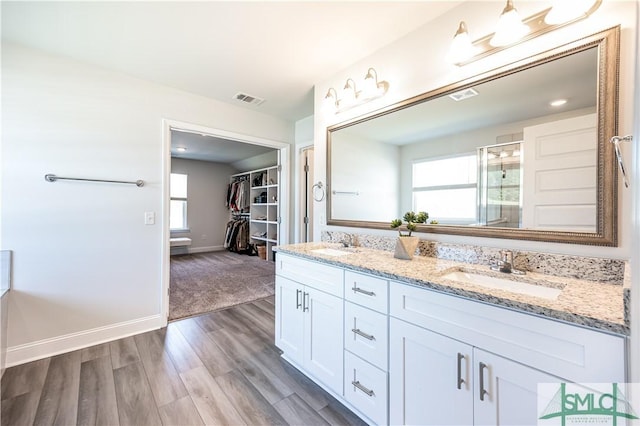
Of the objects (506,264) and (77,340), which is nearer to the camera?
(506,264)

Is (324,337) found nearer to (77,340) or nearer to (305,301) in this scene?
(305,301)

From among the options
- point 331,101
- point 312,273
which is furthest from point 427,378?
point 331,101

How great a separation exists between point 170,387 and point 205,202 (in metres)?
5.73

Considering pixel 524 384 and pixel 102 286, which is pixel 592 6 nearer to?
pixel 524 384

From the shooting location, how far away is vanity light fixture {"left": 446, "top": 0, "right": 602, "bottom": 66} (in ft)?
3.77

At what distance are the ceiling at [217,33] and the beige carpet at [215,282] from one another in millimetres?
2518

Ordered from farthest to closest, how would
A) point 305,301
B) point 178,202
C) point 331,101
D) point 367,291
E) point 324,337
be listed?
point 178,202, point 331,101, point 305,301, point 324,337, point 367,291

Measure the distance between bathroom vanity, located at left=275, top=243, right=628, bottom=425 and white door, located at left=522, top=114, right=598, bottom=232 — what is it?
29 cm

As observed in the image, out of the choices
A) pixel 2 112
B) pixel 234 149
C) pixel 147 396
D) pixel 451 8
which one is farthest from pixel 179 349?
pixel 234 149

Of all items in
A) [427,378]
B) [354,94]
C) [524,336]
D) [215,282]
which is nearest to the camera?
[524,336]

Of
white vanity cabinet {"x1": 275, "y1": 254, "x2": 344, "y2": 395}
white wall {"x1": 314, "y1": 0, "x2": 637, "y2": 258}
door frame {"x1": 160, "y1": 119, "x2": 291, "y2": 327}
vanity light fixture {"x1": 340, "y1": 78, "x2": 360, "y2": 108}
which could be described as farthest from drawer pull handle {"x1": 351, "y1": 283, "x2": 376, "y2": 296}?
door frame {"x1": 160, "y1": 119, "x2": 291, "y2": 327}

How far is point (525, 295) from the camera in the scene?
94 centimetres

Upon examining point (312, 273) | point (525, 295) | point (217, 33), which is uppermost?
point (217, 33)

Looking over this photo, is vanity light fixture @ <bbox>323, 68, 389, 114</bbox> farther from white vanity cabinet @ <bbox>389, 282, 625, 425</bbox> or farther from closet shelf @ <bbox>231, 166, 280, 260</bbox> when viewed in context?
closet shelf @ <bbox>231, 166, 280, 260</bbox>
